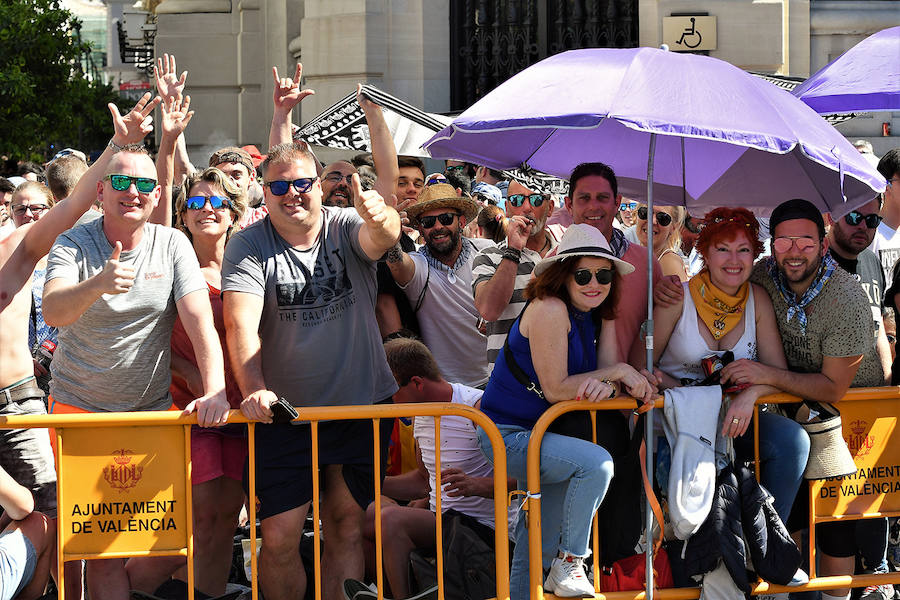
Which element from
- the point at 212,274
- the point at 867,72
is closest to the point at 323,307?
the point at 212,274

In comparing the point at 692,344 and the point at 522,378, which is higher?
the point at 692,344

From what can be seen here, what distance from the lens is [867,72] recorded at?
23.5ft

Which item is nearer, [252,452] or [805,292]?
[252,452]

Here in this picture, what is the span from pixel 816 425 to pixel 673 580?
99cm

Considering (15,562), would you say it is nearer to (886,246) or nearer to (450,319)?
(450,319)

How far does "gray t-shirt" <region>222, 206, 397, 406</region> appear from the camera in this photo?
5.40 meters

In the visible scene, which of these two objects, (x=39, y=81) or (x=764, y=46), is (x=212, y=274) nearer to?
(x=764, y=46)

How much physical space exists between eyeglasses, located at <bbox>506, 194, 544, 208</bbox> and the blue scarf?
1.64 meters

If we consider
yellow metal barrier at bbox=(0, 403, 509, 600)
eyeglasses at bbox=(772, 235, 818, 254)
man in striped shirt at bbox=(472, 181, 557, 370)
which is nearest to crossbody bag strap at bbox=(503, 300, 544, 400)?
yellow metal barrier at bbox=(0, 403, 509, 600)

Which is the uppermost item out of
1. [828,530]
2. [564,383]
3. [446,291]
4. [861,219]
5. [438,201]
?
[438,201]

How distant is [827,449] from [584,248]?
4.90ft

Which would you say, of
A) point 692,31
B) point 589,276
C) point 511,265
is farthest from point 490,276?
point 692,31

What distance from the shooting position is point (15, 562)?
485 cm

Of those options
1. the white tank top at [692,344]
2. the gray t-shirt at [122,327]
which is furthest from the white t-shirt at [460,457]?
the gray t-shirt at [122,327]
